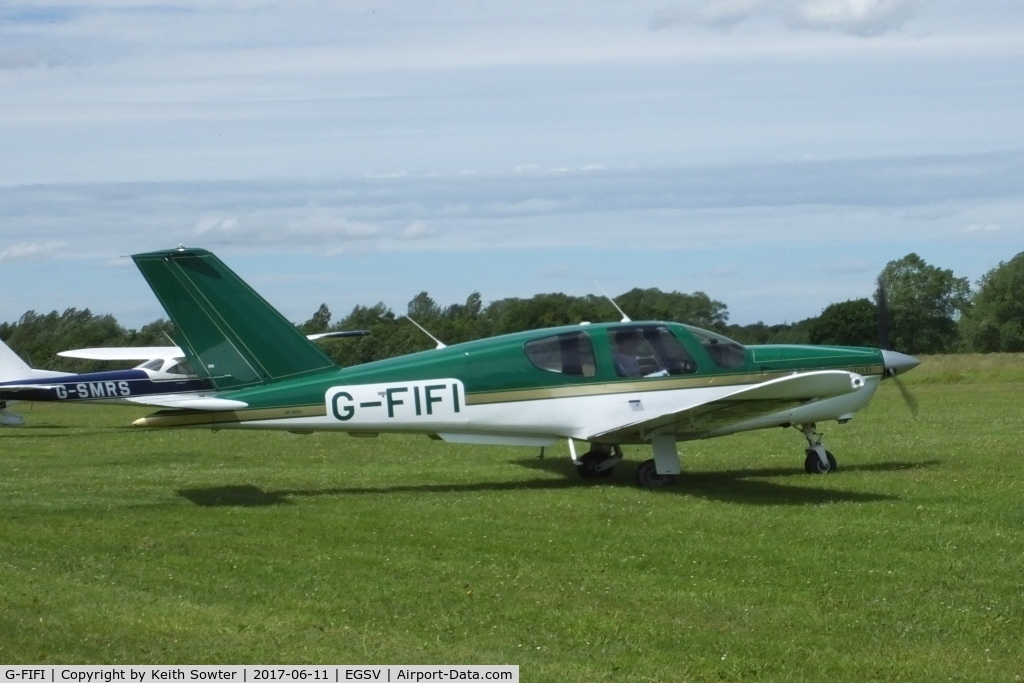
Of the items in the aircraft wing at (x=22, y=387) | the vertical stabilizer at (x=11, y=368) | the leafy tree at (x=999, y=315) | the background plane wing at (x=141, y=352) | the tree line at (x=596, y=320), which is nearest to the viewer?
the tree line at (x=596, y=320)

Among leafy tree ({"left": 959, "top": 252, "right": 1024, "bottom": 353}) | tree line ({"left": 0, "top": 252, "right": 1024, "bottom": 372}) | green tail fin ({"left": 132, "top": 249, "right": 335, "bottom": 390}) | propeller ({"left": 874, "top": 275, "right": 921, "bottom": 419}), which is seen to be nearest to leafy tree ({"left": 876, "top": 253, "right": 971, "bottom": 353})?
tree line ({"left": 0, "top": 252, "right": 1024, "bottom": 372})

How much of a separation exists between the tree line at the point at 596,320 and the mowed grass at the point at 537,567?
264cm

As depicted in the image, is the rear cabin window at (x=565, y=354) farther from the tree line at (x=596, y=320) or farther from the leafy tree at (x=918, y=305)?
the leafy tree at (x=918, y=305)

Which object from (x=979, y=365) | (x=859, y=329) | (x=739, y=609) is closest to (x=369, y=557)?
(x=739, y=609)

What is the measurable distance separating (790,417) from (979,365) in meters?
28.0

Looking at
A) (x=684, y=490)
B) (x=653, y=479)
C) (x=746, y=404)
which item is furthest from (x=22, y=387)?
(x=746, y=404)

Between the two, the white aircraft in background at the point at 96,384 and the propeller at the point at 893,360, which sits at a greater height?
the white aircraft in background at the point at 96,384

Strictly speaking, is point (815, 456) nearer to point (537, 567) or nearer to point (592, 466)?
point (592, 466)

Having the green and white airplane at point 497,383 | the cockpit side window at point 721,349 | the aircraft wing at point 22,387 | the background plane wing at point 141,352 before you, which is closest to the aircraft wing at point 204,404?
the green and white airplane at point 497,383

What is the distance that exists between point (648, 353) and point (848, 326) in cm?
826

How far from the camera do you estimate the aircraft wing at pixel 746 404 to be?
1080 centimetres

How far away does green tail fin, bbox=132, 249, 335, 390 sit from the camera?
11.4 m

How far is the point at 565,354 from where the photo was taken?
12.3 metres

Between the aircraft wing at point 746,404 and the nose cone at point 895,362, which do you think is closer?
the aircraft wing at point 746,404
